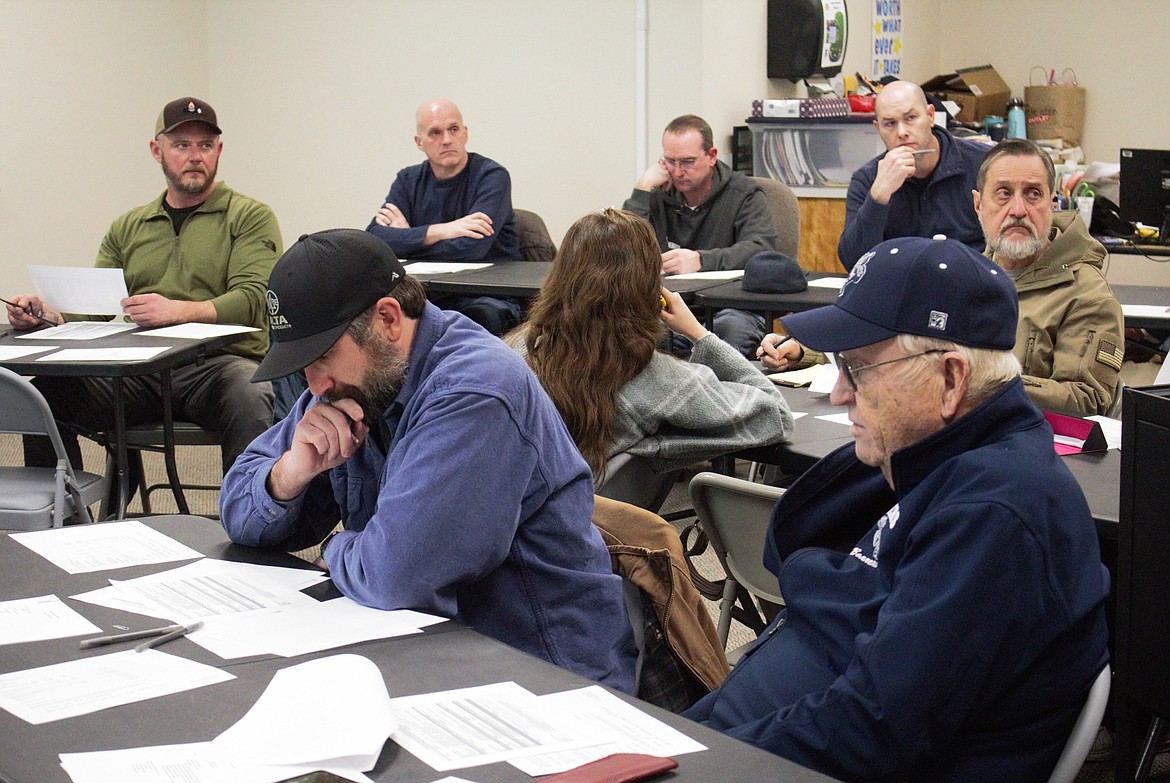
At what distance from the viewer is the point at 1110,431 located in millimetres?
2637

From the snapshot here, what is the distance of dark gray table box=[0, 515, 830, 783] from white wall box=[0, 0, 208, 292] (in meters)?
4.74

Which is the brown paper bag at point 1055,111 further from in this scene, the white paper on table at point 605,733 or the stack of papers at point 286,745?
the stack of papers at point 286,745

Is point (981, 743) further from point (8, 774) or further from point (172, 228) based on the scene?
point (172, 228)

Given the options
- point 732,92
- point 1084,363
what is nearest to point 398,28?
point 732,92

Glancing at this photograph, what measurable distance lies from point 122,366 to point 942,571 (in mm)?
2608

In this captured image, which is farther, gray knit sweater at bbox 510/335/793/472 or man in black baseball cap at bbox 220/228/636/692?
gray knit sweater at bbox 510/335/793/472

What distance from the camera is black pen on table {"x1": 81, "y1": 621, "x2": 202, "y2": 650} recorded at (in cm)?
154

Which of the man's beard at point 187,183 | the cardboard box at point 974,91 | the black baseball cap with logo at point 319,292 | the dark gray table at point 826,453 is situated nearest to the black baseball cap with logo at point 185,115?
the man's beard at point 187,183

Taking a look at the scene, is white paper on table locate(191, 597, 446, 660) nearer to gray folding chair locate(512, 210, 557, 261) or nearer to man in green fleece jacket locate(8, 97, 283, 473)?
man in green fleece jacket locate(8, 97, 283, 473)

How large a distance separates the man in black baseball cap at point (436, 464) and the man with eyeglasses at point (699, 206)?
10.3ft

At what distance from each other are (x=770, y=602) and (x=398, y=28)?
205 inches

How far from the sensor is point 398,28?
6.84m

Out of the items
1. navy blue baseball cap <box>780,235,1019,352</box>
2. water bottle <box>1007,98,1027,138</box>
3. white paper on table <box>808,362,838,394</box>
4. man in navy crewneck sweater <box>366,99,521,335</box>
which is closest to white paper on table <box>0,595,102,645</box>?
navy blue baseball cap <box>780,235,1019,352</box>

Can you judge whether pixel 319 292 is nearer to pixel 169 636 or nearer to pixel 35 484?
pixel 169 636
